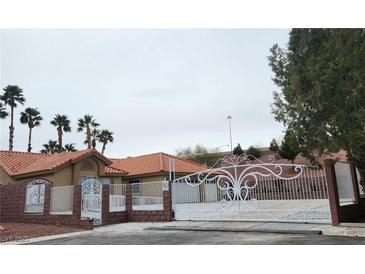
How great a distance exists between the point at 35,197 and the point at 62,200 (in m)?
2.06

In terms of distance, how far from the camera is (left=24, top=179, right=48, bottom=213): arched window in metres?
17.5

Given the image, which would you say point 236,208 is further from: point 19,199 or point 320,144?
point 19,199

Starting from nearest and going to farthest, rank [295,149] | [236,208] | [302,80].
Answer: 1. [302,80]
2. [295,149]
3. [236,208]

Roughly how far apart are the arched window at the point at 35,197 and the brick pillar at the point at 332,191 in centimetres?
1322

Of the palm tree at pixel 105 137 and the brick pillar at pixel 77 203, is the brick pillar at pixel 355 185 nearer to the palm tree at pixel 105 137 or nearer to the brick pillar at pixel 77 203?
the brick pillar at pixel 77 203

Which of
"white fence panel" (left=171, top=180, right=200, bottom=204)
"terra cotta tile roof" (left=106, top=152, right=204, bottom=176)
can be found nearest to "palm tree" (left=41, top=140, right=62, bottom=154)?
"terra cotta tile roof" (left=106, top=152, right=204, bottom=176)

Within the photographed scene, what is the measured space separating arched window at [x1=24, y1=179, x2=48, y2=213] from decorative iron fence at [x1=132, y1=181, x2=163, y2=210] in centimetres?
470

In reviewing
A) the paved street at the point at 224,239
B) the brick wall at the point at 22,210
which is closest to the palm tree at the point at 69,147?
the brick wall at the point at 22,210

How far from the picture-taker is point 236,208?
1382 centimetres

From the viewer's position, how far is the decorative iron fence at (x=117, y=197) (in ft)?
53.9

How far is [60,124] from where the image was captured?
4056 cm

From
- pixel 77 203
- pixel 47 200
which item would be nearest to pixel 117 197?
pixel 77 203

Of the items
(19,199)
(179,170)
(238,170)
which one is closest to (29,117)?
(179,170)

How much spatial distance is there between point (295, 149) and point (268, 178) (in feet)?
9.20
